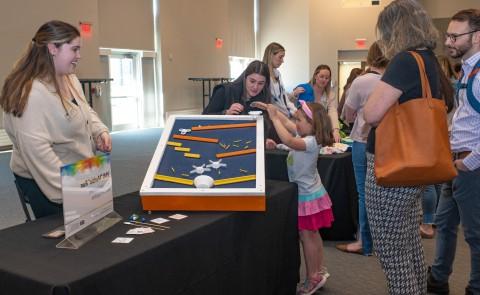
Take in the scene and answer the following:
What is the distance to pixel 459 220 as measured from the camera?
237 centimetres

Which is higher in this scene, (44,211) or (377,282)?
(44,211)

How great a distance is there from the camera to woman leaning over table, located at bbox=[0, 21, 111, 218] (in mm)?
1724

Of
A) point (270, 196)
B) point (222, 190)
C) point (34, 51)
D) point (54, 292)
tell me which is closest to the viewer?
point (54, 292)

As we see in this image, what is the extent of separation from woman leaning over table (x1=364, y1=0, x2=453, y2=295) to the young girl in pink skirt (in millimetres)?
446

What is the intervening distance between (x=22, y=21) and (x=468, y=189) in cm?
767

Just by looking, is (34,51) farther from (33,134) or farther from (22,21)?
(22,21)

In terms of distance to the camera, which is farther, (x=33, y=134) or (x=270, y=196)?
(x=270, y=196)

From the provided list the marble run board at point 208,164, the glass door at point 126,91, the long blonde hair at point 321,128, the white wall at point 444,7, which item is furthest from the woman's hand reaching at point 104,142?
the white wall at point 444,7

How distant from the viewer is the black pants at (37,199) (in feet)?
6.07

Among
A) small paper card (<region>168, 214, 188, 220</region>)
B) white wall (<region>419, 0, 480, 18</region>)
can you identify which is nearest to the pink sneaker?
small paper card (<region>168, 214, 188, 220</region>)

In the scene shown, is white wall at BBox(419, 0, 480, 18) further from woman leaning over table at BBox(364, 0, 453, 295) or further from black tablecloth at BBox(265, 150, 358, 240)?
woman leaning over table at BBox(364, 0, 453, 295)

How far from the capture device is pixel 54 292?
1.11 m

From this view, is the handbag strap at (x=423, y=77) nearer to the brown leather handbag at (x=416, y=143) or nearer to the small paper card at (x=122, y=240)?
the brown leather handbag at (x=416, y=143)

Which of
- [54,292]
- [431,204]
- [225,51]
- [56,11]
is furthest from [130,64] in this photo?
[54,292]
